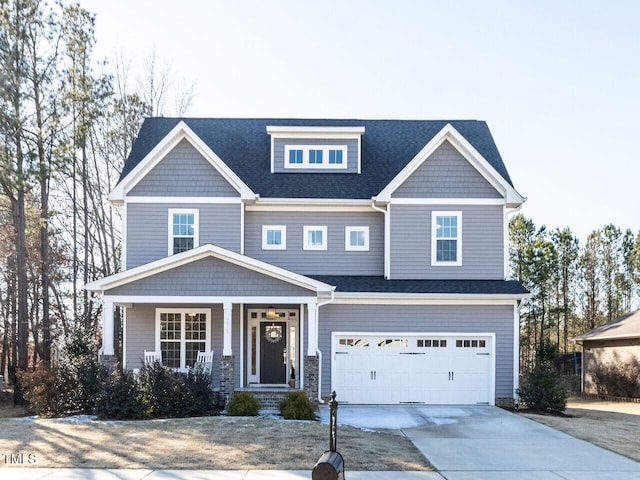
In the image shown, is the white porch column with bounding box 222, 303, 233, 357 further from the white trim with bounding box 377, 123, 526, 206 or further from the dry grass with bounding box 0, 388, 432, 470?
the white trim with bounding box 377, 123, 526, 206

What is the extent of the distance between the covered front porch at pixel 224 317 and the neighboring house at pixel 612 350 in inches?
527

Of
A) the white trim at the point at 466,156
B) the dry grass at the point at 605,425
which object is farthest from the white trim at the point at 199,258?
the dry grass at the point at 605,425

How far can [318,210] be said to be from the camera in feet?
72.5

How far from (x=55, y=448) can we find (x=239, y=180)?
10449 millimetres

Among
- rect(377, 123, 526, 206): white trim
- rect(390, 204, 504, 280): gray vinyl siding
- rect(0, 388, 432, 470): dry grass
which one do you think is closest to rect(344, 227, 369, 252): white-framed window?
rect(390, 204, 504, 280): gray vinyl siding

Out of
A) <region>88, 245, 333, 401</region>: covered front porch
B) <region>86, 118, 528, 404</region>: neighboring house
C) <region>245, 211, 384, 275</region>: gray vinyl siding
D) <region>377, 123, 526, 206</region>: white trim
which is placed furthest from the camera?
<region>245, 211, 384, 275</region>: gray vinyl siding

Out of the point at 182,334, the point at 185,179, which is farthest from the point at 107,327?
the point at 185,179

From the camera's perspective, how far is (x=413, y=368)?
68.5 feet

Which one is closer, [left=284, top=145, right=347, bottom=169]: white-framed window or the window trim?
the window trim

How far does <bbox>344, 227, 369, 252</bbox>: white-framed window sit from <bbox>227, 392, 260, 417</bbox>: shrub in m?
6.32

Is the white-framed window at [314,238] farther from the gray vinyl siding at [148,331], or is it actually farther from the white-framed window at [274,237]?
the gray vinyl siding at [148,331]

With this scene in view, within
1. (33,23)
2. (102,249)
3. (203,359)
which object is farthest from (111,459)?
(102,249)

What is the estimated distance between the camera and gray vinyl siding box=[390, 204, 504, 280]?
21.6 metres

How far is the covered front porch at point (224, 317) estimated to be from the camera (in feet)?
62.0
